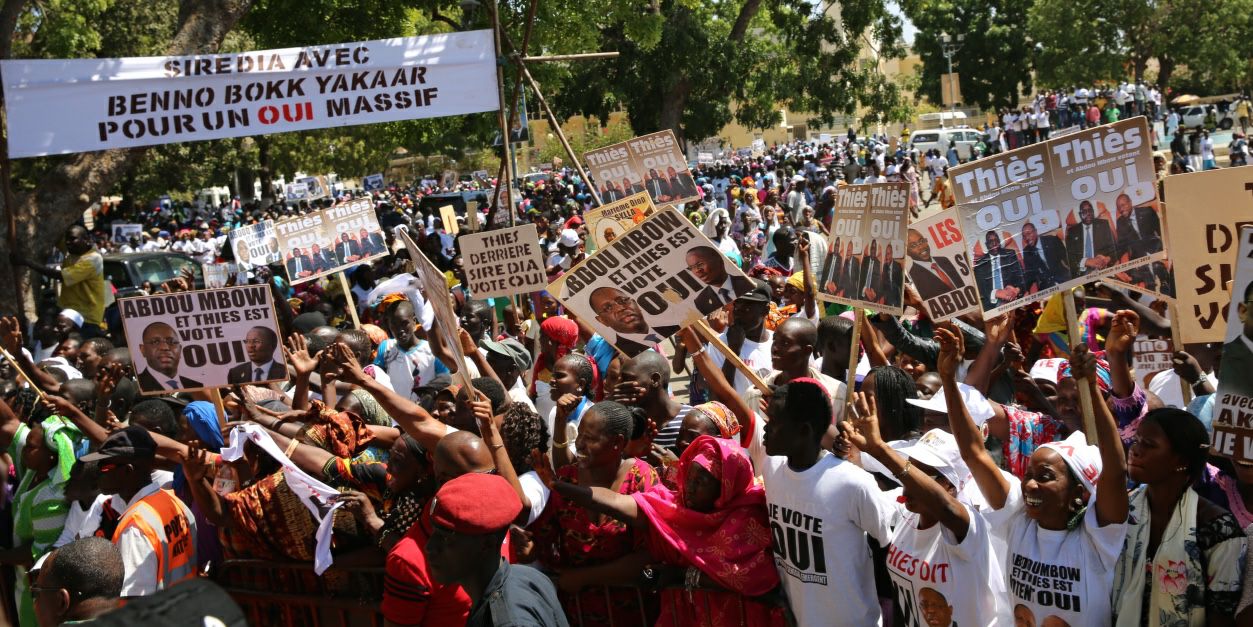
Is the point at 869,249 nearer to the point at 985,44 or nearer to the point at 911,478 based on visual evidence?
the point at 911,478

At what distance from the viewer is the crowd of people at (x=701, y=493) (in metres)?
3.72

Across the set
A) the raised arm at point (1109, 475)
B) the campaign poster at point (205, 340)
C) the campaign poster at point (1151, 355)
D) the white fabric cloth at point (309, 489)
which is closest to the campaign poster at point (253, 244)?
the campaign poster at point (205, 340)

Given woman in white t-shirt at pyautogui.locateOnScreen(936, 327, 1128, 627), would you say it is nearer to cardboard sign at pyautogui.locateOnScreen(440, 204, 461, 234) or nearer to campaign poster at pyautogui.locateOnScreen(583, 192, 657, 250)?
campaign poster at pyautogui.locateOnScreen(583, 192, 657, 250)

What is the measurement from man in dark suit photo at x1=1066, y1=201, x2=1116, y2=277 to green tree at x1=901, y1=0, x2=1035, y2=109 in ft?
218

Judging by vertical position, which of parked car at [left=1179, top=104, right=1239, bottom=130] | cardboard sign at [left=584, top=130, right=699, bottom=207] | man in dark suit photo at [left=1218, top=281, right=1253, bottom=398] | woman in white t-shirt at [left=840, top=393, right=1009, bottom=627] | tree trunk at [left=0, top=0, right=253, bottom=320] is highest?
tree trunk at [left=0, top=0, right=253, bottom=320]

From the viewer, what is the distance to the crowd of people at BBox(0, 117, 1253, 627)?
3723mm

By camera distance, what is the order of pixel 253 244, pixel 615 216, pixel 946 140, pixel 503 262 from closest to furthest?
pixel 503 262 < pixel 615 216 < pixel 253 244 < pixel 946 140

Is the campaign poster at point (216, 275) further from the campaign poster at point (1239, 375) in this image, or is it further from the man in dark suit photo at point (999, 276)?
the campaign poster at point (1239, 375)

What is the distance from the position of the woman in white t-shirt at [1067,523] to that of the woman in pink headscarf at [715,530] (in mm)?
863

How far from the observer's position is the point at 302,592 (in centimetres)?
521

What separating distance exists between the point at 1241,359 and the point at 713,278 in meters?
2.39

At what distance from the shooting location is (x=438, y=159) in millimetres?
78812

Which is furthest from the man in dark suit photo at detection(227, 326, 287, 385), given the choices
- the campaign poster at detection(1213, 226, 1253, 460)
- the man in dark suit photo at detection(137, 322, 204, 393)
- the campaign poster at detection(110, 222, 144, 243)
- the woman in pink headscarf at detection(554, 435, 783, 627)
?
the campaign poster at detection(110, 222, 144, 243)

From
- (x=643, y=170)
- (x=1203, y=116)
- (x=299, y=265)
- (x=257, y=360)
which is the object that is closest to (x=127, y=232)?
(x=299, y=265)
